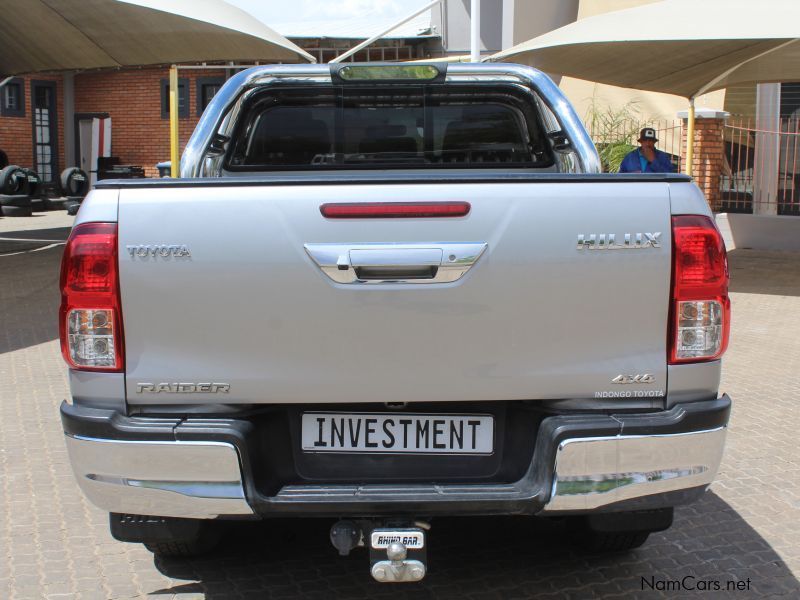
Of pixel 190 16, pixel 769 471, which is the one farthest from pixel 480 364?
pixel 190 16

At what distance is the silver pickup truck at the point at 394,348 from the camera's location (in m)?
3.09

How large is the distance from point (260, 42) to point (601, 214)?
14.3 meters

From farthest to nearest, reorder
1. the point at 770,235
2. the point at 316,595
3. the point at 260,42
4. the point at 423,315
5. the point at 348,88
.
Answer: the point at 770,235
the point at 260,42
the point at 348,88
the point at 316,595
the point at 423,315

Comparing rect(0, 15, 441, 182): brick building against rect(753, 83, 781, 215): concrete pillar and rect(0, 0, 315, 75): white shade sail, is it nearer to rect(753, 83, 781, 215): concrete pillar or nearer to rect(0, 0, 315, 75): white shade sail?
rect(0, 0, 315, 75): white shade sail

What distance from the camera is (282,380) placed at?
3.16 m

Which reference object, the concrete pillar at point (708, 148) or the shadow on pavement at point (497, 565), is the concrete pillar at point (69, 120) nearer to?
the concrete pillar at point (708, 148)

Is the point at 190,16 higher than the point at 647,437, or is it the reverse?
the point at 190,16

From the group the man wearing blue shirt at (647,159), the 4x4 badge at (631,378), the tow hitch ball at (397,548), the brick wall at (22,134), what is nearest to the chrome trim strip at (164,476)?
the tow hitch ball at (397,548)

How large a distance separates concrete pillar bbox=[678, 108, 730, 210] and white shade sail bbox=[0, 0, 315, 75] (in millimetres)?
6888

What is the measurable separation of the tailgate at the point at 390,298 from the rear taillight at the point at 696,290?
1.7 inches

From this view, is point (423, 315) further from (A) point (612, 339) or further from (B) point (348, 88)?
(B) point (348, 88)

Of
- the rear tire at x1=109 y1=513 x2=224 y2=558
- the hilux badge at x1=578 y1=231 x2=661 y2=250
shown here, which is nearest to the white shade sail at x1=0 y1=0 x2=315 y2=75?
the rear tire at x1=109 y1=513 x2=224 y2=558

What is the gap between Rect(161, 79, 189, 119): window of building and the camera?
95.9 feet

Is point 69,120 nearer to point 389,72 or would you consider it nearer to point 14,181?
point 14,181
